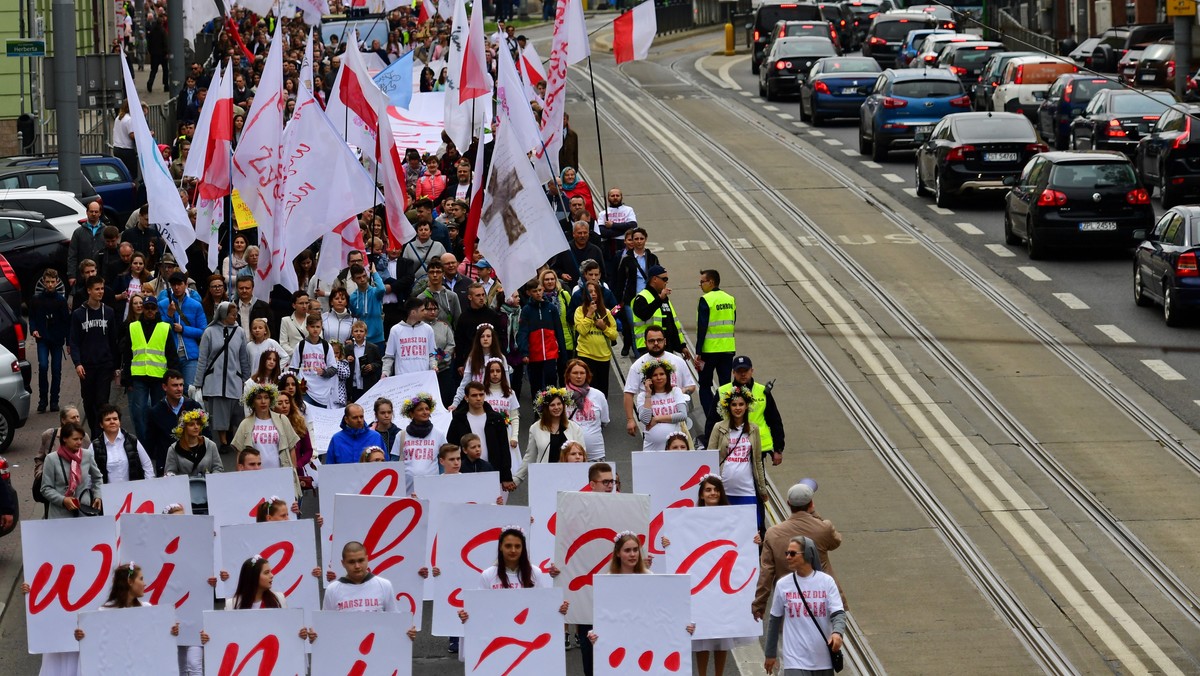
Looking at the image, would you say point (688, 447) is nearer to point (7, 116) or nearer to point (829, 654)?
point (829, 654)

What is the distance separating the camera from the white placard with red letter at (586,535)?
12664mm

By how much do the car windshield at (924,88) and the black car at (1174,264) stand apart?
12872 mm

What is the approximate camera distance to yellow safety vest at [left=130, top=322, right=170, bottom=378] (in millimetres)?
17750

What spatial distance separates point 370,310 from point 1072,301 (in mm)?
9780

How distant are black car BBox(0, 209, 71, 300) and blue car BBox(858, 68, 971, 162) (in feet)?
54.2

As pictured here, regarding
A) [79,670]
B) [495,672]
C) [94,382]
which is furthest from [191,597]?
[94,382]

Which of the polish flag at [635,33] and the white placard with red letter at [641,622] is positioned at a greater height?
the polish flag at [635,33]

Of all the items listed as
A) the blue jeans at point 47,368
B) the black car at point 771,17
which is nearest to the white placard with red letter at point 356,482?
the blue jeans at point 47,368

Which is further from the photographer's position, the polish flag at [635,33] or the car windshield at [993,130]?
the car windshield at [993,130]

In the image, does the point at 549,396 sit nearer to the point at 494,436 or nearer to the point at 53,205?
the point at 494,436

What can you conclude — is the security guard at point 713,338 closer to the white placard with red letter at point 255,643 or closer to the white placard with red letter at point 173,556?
the white placard with red letter at point 173,556

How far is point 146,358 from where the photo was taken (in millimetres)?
17750

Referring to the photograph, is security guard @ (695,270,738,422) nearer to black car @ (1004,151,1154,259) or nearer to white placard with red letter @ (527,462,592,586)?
white placard with red letter @ (527,462,592,586)

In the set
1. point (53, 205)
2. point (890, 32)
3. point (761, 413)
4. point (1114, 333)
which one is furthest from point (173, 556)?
point (890, 32)
